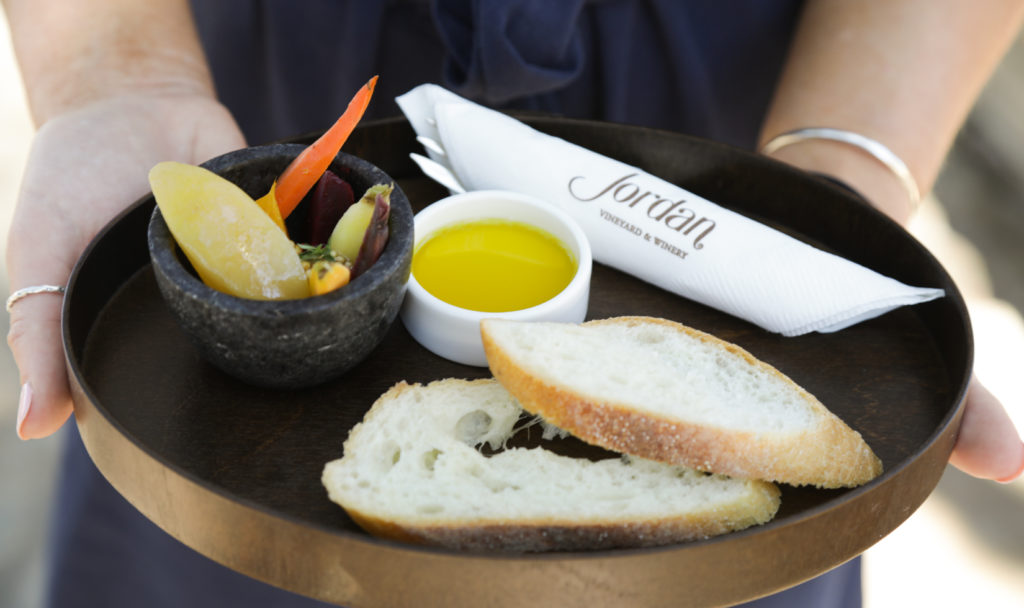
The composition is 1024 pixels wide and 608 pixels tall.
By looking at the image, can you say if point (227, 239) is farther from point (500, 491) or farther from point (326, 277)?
point (500, 491)

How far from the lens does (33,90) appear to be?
6.17 ft

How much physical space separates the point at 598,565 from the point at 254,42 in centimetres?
159

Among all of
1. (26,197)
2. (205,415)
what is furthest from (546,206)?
(26,197)

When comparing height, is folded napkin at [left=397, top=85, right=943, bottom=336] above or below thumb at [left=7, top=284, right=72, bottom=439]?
above

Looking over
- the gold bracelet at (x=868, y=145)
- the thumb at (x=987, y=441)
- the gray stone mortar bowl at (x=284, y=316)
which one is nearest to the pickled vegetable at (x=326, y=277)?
the gray stone mortar bowl at (x=284, y=316)

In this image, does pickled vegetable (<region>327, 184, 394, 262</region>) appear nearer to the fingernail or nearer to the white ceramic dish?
the white ceramic dish

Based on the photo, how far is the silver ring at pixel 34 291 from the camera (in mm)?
1313

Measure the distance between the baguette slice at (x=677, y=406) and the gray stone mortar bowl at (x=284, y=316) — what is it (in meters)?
0.16

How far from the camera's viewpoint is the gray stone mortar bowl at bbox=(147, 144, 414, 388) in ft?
3.53

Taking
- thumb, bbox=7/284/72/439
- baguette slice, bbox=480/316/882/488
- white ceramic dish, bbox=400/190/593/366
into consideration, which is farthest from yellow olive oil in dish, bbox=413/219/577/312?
thumb, bbox=7/284/72/439

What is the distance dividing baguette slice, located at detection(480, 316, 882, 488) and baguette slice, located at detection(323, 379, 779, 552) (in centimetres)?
4

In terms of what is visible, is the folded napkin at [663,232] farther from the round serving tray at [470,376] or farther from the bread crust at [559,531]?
the bread crust at [559,531]

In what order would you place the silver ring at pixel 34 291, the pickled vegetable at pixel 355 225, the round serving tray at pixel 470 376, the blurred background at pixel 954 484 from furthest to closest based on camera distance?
the blurred background at pixel 954 484 → the silver ring at pixel 34 291 → the pickled vegetable at pixel 355 225 → the round serving tray at pixel 470 376

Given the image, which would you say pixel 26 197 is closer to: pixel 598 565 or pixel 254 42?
pixel 254 42
